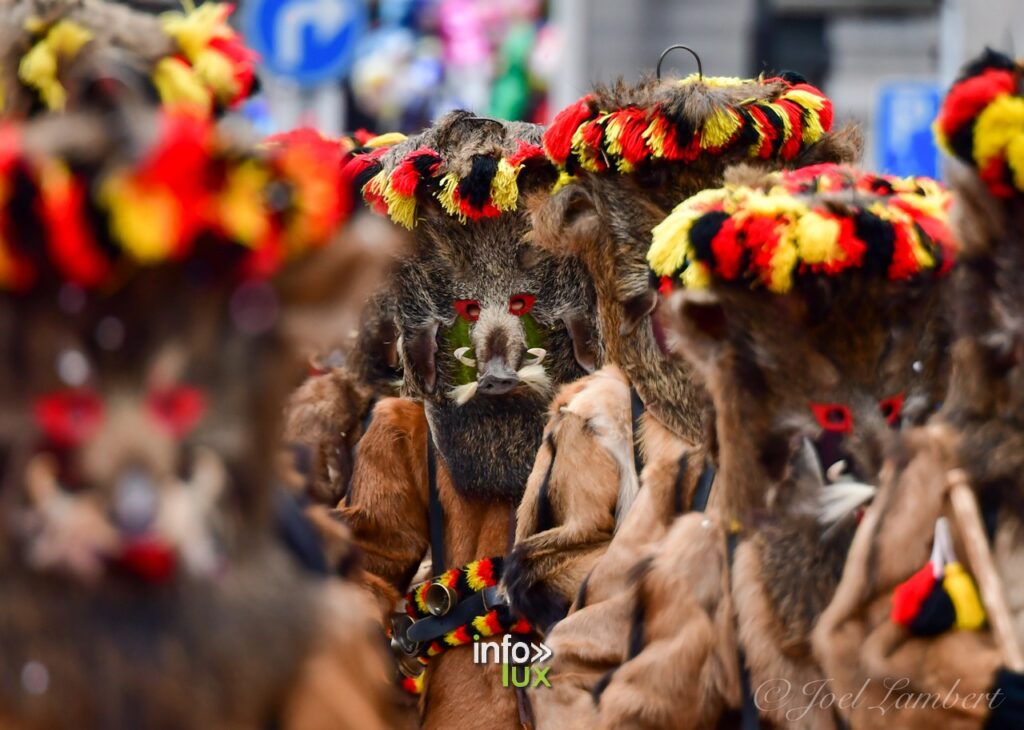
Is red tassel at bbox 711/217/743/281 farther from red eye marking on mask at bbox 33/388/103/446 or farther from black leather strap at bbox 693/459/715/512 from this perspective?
red eye marking on mask at bbox 33/388/103/446

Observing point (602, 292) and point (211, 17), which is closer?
point (211, 17)

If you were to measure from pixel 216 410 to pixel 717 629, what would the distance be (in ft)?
5.10

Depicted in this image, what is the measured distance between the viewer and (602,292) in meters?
4.43

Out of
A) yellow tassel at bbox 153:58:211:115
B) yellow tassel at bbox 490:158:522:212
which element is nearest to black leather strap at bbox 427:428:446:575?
yellow tassel at bbox 490:158:522:212

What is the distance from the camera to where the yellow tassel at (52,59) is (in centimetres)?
234

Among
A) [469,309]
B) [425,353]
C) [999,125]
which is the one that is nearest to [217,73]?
[999,125]

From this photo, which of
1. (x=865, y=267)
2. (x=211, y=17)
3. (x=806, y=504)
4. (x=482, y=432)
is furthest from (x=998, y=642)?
(x=482, y=432)

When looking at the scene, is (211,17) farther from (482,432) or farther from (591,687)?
(482,432)

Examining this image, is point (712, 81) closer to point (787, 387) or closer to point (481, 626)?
point (787, 387)

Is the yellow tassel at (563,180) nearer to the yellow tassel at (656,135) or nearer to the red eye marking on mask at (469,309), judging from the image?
the yellow tassel at (656,135)

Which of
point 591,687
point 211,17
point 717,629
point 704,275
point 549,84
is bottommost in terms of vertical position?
point 549,84

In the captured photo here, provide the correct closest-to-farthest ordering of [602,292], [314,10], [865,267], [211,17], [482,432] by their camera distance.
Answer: [211,17] → [865,267] → [602,292] → [482,432] → [314,10]

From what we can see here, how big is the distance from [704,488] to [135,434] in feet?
6.56

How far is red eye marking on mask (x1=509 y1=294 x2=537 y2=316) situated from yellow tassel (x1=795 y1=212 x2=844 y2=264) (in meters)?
1.84
